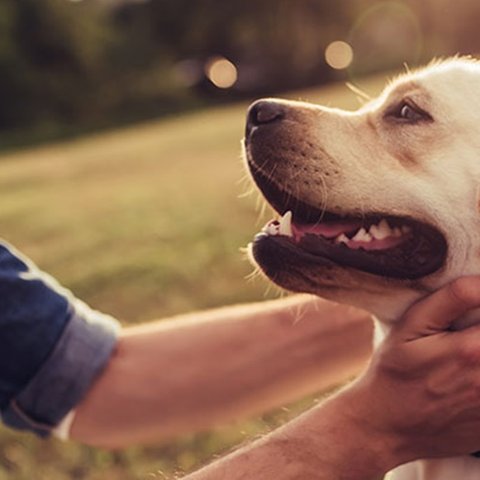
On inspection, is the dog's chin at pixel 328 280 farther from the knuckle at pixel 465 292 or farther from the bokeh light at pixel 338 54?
the bokeh light at pixel 338 54

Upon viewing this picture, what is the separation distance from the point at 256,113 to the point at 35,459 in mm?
2301

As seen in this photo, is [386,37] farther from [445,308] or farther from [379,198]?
[445,308]

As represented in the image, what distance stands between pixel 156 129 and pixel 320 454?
3011cm

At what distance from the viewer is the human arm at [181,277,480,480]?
2.59 metres

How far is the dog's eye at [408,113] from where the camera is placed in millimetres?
3209

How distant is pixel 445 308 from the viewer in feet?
8.77

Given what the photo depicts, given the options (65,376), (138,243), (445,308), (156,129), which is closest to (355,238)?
(445,308)

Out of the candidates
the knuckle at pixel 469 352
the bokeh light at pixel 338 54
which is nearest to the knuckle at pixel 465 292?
the knuckle at pixel 469 352

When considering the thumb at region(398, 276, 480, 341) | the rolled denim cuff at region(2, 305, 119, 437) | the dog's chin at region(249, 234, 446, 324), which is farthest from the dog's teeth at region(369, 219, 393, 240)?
the rolled denim cuff at region(2, 305, 119, 437)

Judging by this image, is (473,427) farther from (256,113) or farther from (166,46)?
(166,46)

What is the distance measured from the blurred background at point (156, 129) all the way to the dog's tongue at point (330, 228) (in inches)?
20.1

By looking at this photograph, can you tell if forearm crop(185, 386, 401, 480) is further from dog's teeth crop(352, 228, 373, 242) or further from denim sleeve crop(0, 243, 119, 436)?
denim sleeve crop(0, 243, 119, 436)

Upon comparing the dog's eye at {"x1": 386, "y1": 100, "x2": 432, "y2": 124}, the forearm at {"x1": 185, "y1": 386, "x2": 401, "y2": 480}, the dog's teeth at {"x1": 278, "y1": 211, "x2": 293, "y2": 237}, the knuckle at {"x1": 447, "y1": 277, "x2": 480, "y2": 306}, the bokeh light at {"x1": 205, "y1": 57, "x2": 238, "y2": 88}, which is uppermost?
the dog's eye at {"x1": 386, "y1": 100, "x2": 432, "y2": 124}

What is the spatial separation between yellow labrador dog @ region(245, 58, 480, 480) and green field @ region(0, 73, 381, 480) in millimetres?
381
